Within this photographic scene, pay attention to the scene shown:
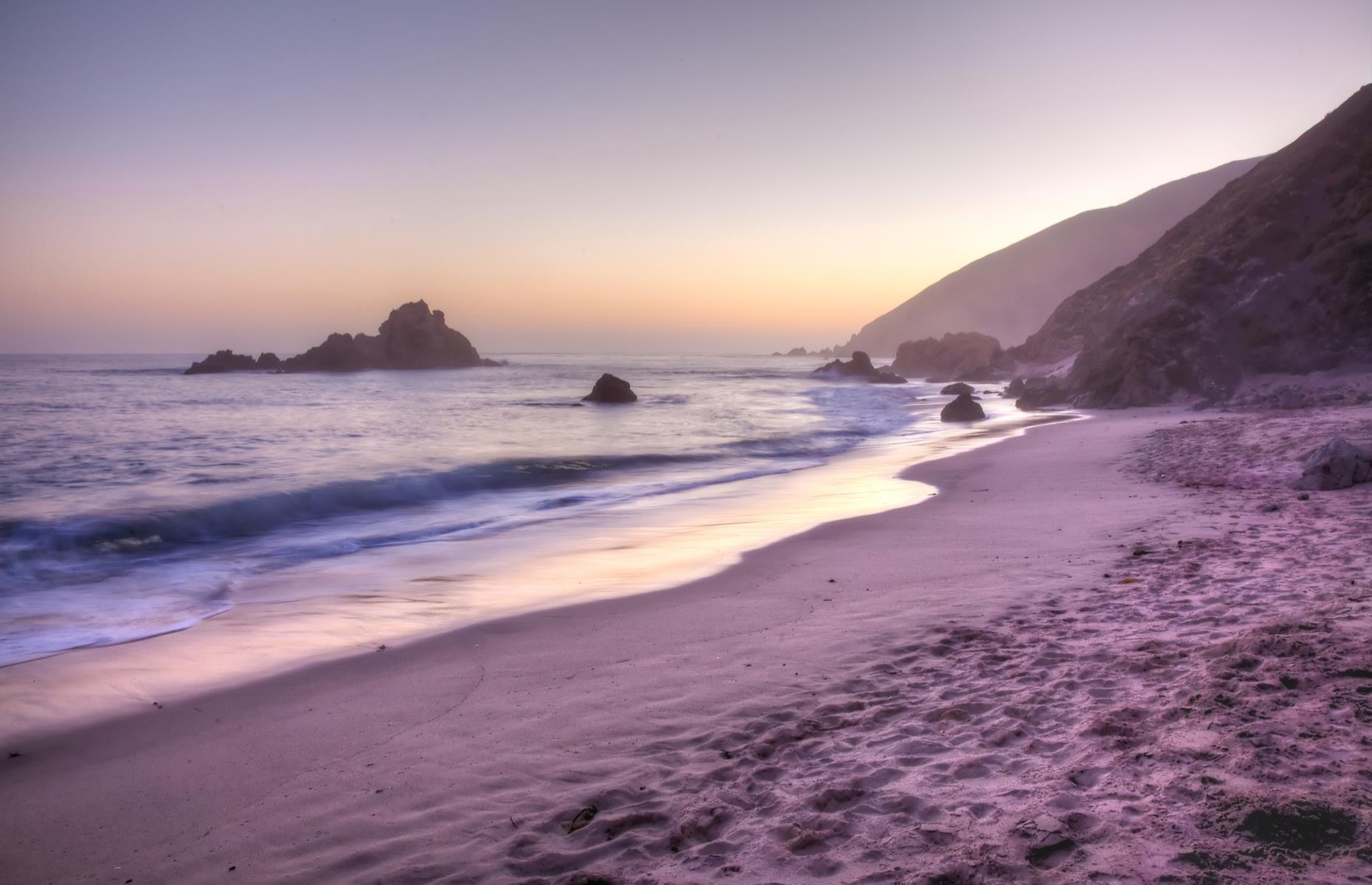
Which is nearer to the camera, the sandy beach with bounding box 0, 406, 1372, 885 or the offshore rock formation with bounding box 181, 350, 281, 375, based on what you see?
the sandy beach with bounding box 0, 406, 1372, 885

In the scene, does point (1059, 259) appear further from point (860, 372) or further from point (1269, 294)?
point (1269, 294)

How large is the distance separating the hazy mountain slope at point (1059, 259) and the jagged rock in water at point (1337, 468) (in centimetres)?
12383

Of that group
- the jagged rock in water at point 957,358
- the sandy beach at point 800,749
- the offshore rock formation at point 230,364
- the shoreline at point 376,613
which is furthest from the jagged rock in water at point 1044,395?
the offshore rock formation at point 230,364

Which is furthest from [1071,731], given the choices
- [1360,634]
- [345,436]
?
[345,436]

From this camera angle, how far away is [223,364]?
2581 inches

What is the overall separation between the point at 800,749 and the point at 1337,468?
7.23 metres

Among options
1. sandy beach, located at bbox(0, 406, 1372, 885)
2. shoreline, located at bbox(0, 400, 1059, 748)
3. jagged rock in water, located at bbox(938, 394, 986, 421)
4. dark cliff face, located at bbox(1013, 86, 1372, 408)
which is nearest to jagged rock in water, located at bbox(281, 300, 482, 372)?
jagged rock in water, located at bbox(938, 394, 986, 421)

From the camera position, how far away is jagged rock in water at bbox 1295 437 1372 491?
6.79m

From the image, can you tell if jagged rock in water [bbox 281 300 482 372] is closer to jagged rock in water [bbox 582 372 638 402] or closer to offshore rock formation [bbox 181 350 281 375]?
offshore rock formation [bbox 181 350 281 375]

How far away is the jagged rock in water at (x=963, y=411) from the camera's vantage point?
24125 mm

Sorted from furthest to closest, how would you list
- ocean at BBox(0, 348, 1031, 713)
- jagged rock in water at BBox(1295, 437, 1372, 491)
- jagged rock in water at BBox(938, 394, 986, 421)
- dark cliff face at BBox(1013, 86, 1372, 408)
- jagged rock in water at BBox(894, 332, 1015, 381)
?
jagged rock in water at BBox(894, 332, 1015, 381) < jagged rock in water at BBox(938, 394, 986, 421) < dark cliff face at BBox(1013, 86, 1372, 408) < jagged rock in water at BBox(1295, 437, 1372, 491) < ocean at BBox(0, 348, 1031, 713)

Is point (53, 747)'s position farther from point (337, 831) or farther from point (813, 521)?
point (813, 521)

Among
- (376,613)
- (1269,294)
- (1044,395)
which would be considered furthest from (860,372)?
(376,613)

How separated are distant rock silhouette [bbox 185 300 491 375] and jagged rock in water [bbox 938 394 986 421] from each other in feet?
200
